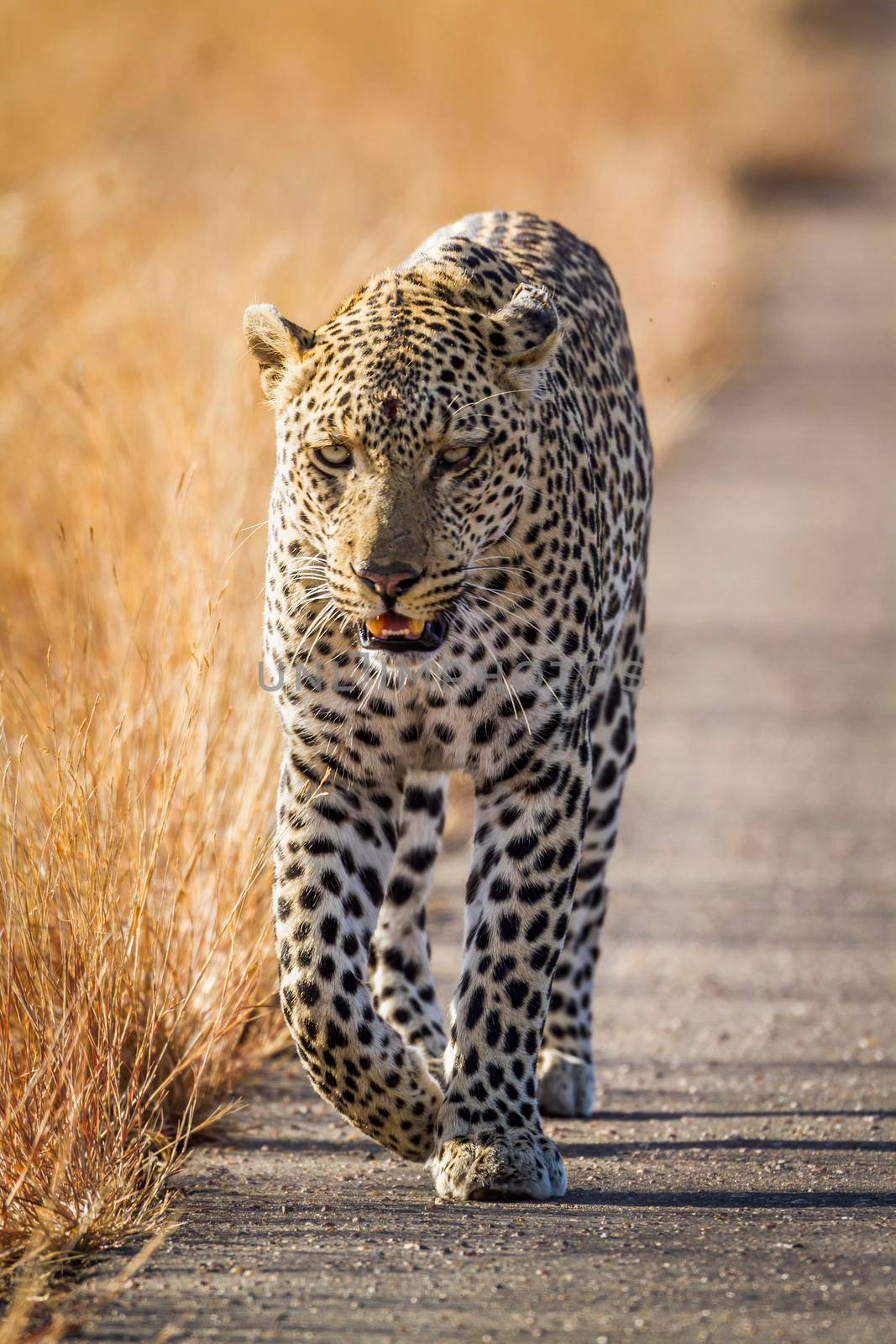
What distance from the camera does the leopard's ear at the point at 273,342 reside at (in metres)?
4.73

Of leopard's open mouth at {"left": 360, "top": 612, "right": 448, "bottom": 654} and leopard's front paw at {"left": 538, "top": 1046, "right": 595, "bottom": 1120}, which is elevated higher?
leopard's open mouth at {"left": 360, "top": 612, "right": 448, "bottom": 654}

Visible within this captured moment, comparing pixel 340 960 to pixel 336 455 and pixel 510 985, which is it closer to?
pixel 510 985

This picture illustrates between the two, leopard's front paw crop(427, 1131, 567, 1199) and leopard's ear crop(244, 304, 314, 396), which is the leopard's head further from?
leopard's front paw crop(427, 1131, 567, 1199)

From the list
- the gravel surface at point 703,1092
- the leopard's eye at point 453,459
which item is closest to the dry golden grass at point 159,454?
the gravel surface at point 703,1092

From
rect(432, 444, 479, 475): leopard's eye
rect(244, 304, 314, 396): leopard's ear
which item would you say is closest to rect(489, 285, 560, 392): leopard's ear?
rect(432, 444, 479, 475): leopard's eye

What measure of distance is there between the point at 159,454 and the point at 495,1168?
12.6ft

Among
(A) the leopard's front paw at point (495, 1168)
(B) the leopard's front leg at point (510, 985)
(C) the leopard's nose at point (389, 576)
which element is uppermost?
(C) the leopard's nose at point (389, 576)

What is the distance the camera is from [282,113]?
18.8 m

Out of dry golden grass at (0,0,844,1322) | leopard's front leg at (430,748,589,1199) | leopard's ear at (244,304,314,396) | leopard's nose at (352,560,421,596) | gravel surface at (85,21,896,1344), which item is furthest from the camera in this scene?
leopard's ear at (244,304,314,396)

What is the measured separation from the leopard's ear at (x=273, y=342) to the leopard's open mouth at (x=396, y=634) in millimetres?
683

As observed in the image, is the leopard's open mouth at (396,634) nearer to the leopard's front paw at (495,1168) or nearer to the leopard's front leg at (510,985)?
the leopard's front leg at (510,985)

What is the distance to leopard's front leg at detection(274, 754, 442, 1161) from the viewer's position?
455 centimetres

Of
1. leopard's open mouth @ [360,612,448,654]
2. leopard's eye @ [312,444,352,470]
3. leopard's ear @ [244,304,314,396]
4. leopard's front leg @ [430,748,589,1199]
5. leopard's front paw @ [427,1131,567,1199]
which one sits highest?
leopard's ear @ [244,304,314,396]

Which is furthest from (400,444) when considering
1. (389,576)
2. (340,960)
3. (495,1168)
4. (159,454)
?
(159,454)
